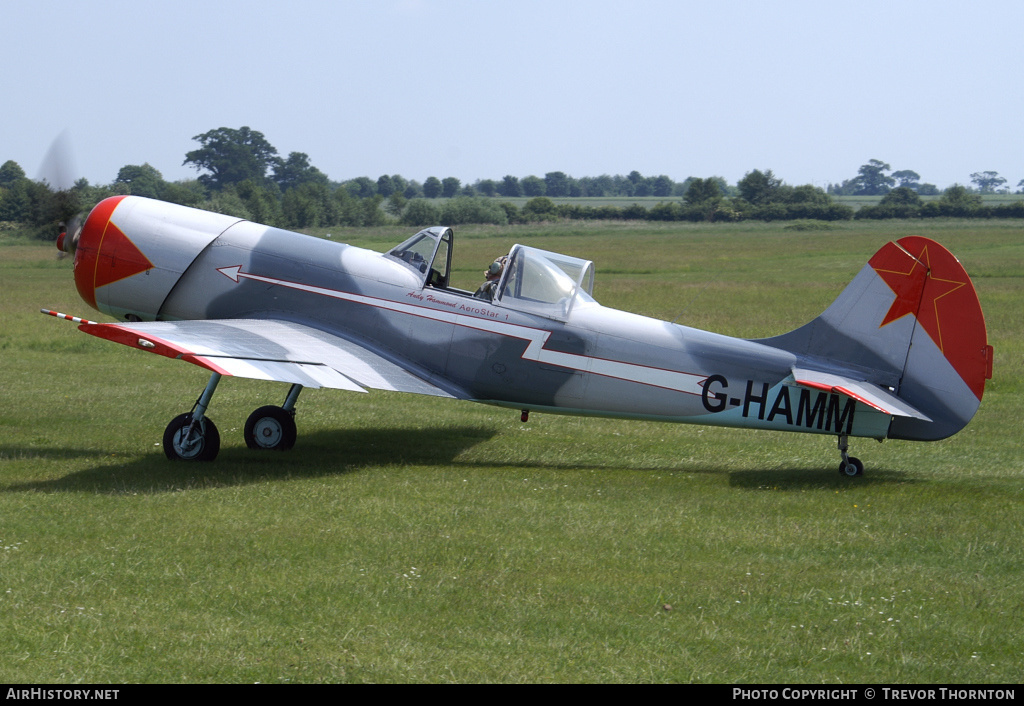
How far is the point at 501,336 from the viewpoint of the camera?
9648mm

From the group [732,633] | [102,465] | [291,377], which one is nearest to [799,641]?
[732,633]

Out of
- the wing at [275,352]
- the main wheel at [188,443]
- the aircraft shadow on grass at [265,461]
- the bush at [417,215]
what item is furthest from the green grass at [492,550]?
the bush at [417,215]

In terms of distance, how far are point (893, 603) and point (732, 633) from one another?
118 centimetres

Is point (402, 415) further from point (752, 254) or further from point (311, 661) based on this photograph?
point (752, 254)

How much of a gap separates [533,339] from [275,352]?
247 cm

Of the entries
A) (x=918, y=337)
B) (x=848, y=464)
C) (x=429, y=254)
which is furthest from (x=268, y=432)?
(x=918, y=337)

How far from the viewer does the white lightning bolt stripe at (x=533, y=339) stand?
9.26 meters

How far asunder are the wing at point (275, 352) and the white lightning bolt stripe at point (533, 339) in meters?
0.46

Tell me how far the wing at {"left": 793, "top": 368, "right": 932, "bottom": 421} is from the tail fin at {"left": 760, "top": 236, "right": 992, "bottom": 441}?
101mm

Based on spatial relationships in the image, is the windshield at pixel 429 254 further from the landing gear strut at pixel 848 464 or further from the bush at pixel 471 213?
the bush at pixel 471 213

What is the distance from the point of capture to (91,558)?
20.6ft

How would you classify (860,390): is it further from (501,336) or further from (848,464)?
(501,336)

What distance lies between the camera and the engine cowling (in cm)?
1027

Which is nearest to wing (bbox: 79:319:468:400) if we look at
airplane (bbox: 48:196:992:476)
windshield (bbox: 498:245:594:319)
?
airplane (bbox: 48:196:992:476)
